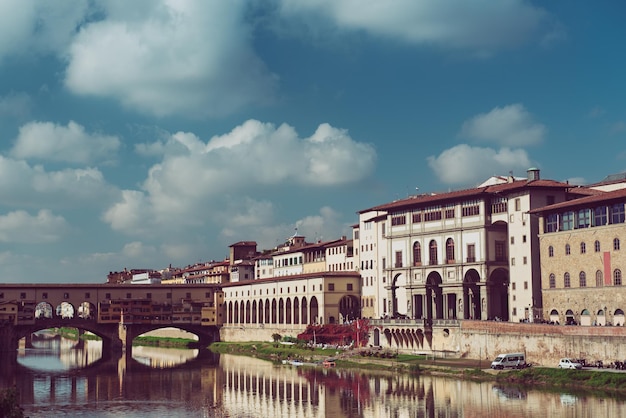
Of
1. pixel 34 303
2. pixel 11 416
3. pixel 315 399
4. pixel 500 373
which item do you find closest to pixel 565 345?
pixel 500 373

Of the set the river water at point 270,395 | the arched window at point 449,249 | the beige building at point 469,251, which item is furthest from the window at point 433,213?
the river water at point 270,395

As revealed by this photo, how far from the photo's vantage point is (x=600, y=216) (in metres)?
65.2

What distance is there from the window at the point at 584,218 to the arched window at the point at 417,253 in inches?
807

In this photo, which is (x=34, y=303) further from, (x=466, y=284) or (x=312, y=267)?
(x=466, y=284)

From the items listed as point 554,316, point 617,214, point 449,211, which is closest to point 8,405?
point 617,214

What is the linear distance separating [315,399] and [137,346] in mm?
78107

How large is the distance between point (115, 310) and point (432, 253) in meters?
47.8

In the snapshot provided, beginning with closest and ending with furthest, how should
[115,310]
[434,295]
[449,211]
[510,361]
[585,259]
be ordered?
1. [510,361]
2. [585,259]
3. [449,211]
4. [434,295]
5. [115,310]

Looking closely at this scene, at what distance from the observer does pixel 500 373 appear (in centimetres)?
6153

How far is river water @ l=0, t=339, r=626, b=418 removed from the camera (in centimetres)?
5175

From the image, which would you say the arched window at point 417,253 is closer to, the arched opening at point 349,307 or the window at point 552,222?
the window at point 552,222

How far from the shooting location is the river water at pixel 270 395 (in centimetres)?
5175

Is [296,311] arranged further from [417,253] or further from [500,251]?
[500,251]

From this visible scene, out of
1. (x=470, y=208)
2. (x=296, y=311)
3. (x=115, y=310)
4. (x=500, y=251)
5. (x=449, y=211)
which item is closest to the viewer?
(x=500, y=251)
